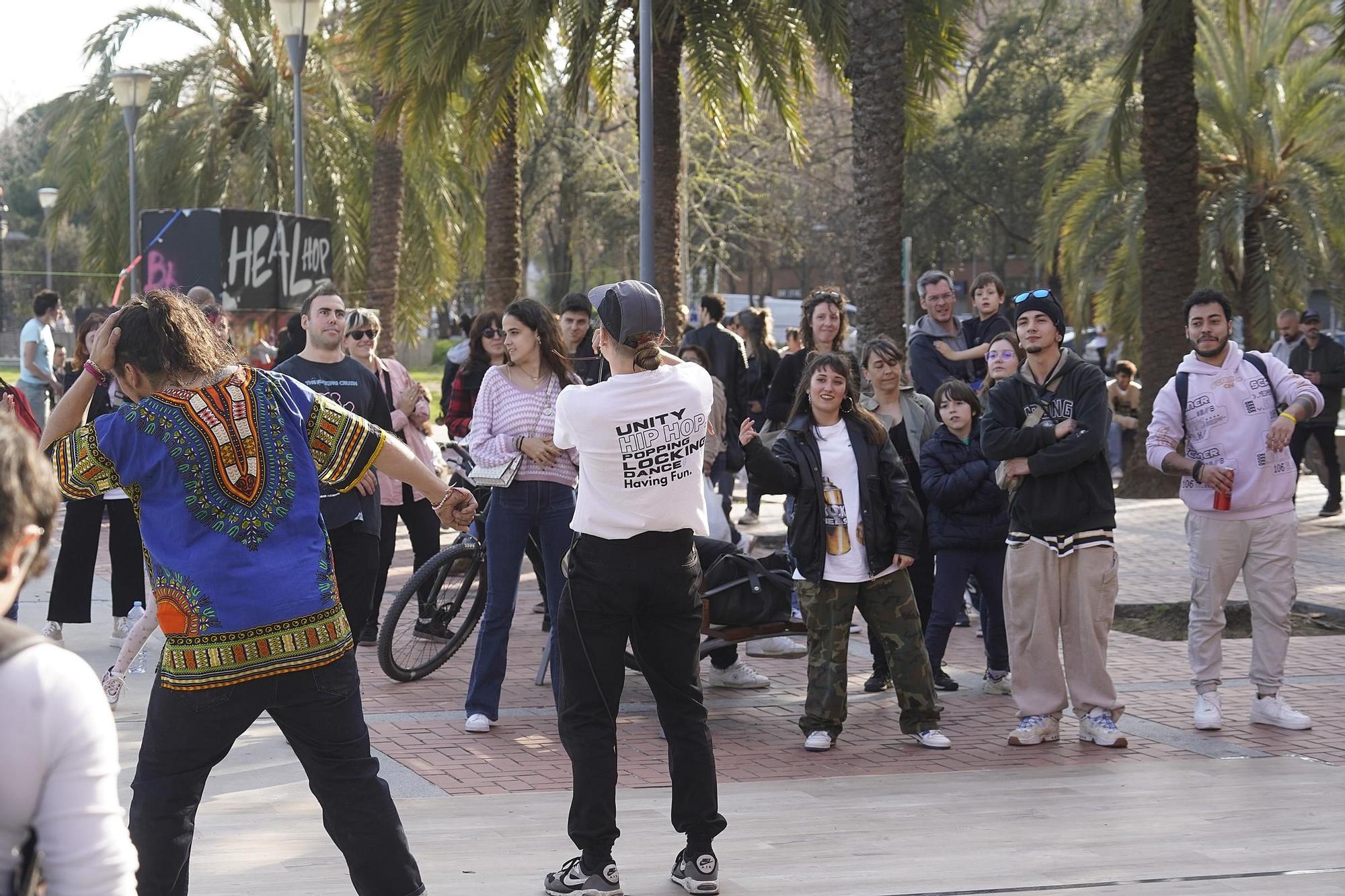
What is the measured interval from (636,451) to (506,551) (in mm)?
2492

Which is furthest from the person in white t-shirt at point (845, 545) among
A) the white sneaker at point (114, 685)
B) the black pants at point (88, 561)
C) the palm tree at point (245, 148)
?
the palm tree at point (245, 148)

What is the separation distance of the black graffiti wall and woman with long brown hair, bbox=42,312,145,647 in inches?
151

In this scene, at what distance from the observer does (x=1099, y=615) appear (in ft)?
22.1

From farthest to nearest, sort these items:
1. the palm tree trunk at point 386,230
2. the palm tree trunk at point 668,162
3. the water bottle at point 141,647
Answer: the palm tree trunk at point 386,230
the palm tree trunk at point 668,162
the water bottle at point 141,647

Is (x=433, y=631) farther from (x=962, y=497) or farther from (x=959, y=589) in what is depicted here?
(x=962, y=497)

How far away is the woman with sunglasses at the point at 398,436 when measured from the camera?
8.69 meters

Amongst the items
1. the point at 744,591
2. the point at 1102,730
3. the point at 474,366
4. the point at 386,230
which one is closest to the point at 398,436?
the point at 474,366

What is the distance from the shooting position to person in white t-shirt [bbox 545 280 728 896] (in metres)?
4.74

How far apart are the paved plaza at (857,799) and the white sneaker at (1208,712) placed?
1.8 inches

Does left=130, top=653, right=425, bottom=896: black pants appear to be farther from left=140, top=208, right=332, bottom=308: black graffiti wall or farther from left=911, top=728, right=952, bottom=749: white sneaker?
left=140, top=208, right=332, bottom=308: black graffiti wall

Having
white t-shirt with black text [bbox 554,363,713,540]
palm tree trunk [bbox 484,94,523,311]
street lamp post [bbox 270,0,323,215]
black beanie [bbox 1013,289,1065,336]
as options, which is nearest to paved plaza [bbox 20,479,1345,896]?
white t-shirt with black text [bbox 554,363,713,540]

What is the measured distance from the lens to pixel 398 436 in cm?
923

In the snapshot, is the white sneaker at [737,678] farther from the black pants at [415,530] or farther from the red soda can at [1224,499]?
the red soda can at [1224,499]

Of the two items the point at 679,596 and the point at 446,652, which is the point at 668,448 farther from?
the point at 446,652
